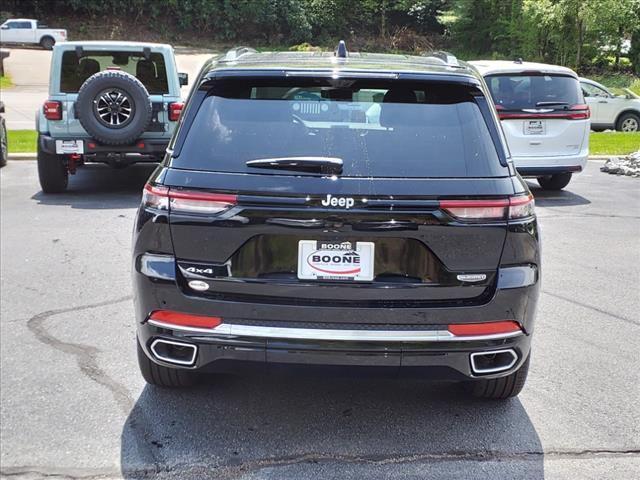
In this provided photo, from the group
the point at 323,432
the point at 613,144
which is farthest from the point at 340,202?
the point at 613,144

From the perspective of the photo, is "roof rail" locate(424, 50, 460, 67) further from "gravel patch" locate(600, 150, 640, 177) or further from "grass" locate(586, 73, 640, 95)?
"grass" locate(586, 73, 640, 95)

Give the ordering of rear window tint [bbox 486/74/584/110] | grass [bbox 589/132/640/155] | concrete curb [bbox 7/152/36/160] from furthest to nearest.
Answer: grass [bbox 589/132/640/155], concrete curb [bbox 7/152/36/160], rear window tint [bbox 486/74/584/110]

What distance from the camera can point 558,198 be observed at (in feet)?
34.2

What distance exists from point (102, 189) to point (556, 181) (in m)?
6.68

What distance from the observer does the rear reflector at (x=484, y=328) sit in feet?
10.5

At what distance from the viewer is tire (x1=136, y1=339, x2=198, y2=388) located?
3812 millimetres

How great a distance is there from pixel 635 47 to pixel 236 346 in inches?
1432

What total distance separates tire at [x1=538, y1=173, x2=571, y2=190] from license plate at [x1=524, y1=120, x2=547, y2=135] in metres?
0.99

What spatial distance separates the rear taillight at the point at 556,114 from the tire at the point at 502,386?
21.8 feet

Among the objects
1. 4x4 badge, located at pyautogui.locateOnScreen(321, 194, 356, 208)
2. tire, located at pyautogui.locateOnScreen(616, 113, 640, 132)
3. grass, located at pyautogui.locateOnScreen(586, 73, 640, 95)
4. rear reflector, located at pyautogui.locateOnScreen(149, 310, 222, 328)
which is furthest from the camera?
grass, located at pyautogui.locateOnScreen(586, 73, 640, 95)

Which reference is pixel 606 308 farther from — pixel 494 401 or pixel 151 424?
pixel 151 424

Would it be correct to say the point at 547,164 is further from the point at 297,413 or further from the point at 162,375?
the point at 162,375

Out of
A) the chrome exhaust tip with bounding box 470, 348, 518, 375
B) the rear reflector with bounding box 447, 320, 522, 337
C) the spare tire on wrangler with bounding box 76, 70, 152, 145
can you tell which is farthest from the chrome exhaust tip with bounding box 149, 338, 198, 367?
the spare tire on wrangler with bounding box 76, 70, 152, 145

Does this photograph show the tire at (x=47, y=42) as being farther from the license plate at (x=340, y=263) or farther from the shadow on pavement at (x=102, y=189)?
the license plate at (x=340, y=263)
